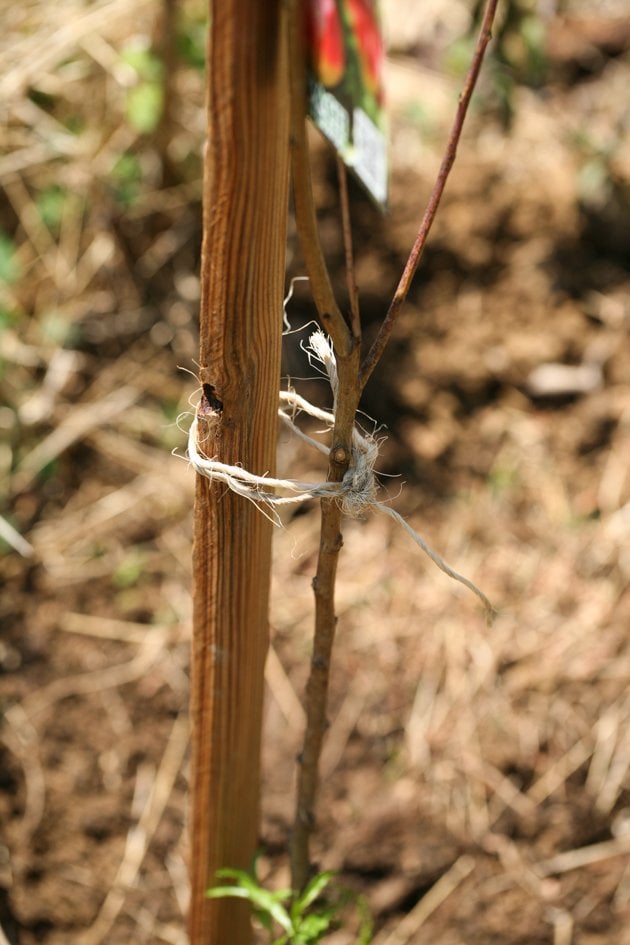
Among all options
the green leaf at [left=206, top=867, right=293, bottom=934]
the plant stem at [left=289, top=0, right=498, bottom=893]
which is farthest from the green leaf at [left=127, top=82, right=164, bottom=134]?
the green leaf at [left=206, top=867, right=293, bottom=934]

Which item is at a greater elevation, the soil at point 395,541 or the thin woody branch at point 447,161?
the thin woody branch at point 447,161

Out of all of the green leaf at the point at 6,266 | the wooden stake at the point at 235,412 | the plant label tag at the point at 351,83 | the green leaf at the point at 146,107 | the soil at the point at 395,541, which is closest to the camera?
the wooden stake at the point at 235,412

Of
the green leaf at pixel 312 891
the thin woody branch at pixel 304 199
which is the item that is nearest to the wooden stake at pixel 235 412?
the thin woody branch at pixel 304 199

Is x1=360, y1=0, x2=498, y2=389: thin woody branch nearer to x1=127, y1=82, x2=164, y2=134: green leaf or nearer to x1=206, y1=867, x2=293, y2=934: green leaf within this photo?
x1=206, y1=867, x2=293, y2=934: green leaf

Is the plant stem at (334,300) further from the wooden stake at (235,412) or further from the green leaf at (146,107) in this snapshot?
the green leaf at (146,107)

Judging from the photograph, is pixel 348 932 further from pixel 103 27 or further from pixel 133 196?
pixel 103 27

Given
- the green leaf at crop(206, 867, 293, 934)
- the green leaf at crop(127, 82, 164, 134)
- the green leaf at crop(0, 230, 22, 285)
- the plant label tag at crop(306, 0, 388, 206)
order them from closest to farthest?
the plant label tag at crop(306, 0, 388, 206), the green leaf at crop(206, 867, 293, 934), the green leaf at crop(0, 230, 22, 285), the green leaf at crop(127, 82, 164, 134)
